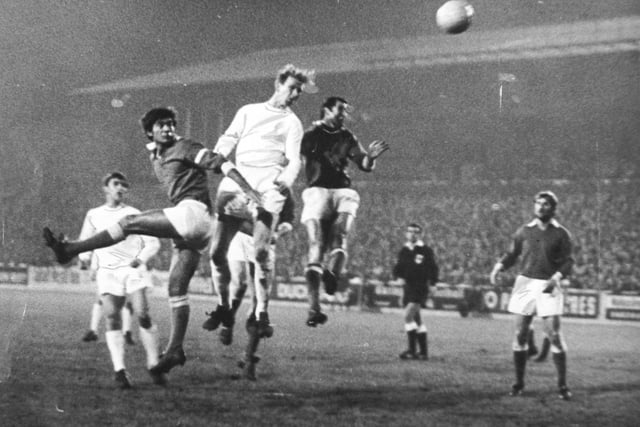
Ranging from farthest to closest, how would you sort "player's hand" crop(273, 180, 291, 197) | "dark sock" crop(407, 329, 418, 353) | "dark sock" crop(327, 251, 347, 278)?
"dark sock" crop(407, 329, 418, 353)
"dark sock" crop(327, 251, 347, 278)
"player's hand" crop(273, 180, 291, 197)

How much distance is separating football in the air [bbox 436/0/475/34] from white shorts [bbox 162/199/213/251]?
1719 mm

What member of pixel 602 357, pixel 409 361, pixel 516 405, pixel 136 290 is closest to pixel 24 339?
pixel 136 290

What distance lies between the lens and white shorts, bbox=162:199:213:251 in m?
3.35

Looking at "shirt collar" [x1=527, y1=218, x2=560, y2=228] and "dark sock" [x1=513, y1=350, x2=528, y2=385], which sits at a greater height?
"shirt collar" [x1=527, y1=218, x2=560, y2=228]

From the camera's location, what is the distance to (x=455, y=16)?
3578 millimetres

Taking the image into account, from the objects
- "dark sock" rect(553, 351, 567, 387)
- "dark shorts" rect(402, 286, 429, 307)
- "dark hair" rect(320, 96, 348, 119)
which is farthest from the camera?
"dark shorts" rect(402, 286, 429, 307)

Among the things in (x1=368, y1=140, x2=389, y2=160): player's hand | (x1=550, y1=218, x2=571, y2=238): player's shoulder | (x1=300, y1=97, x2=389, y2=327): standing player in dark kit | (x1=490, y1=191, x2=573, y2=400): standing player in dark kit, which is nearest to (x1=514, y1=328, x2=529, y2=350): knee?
(x1=490, y1=191, x2=573, y2=400): standing player in dark kit

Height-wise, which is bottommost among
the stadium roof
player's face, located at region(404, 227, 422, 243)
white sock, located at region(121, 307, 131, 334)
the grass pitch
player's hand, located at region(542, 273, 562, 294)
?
the grass pitch

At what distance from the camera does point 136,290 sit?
3740 millimetres

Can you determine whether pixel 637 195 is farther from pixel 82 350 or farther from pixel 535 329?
pixel 82 350

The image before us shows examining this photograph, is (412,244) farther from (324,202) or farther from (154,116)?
(154,116)

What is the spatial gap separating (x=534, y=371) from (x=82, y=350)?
2731 mm

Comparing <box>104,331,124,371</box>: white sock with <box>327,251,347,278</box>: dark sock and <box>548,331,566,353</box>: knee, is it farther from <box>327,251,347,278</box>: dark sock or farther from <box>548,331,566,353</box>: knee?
<box>548,331,566,353</box>: knee

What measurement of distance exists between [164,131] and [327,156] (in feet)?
→ 2.98
